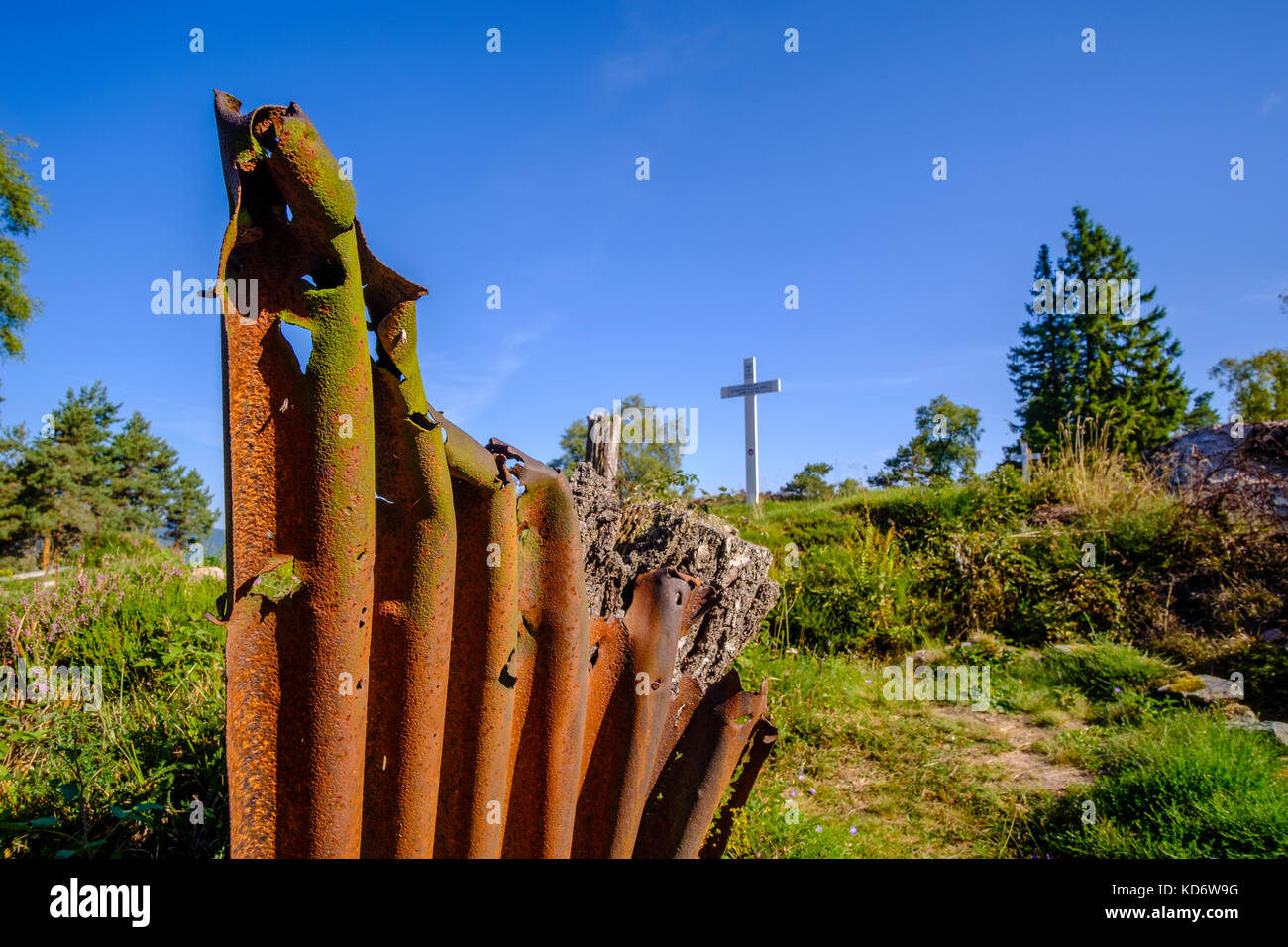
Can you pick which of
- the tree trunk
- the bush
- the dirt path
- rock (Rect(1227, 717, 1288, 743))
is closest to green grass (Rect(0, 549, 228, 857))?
the tree trunk

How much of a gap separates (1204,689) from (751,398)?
998 centimetres

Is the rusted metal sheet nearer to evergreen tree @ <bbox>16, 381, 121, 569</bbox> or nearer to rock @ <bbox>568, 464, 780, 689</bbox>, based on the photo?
rock @ <bbox>568, 464, 780, 689</bbox>

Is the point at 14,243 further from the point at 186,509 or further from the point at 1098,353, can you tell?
the point at 1098,353

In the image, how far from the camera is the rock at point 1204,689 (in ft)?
18.4

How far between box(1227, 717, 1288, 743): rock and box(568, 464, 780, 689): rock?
140 inches

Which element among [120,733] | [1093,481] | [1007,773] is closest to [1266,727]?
A: [1007,773]

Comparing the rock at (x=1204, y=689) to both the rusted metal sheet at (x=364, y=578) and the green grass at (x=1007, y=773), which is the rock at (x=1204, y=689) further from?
the rusted metal sheet at (x=364, y=578)

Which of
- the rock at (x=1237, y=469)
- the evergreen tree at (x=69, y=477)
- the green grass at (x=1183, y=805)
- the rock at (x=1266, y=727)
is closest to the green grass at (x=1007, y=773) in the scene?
the green grass at (x=1183, y=805)

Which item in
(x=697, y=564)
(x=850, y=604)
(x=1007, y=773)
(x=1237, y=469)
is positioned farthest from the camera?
(x=1237, y=469)

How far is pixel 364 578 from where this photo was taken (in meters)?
1.08

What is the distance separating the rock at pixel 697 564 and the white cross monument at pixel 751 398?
384 inches
